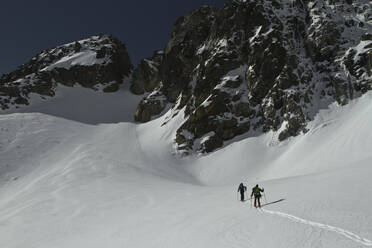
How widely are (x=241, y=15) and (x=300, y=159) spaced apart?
111ft

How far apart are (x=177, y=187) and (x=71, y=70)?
83015mm

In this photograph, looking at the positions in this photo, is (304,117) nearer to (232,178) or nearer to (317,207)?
(232,178)

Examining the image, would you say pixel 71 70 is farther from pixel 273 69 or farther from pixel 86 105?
pixel 273 69

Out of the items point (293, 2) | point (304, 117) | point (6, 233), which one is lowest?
point (6, 233)

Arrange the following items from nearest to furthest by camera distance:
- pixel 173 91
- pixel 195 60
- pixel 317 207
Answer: pixel 317 207 < pixel 195 60 < pixel 173 91

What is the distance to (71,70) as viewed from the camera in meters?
93.1

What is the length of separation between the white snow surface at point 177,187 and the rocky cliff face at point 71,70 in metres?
28.1

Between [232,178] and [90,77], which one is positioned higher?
[90,77]

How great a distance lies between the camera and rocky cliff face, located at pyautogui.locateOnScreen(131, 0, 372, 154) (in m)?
36.0

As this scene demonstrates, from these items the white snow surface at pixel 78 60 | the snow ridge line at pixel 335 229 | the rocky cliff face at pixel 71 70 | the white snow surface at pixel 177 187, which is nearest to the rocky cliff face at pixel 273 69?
the white snow surface at pixel 177 187

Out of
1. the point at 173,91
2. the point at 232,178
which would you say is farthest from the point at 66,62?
the point at 232,178

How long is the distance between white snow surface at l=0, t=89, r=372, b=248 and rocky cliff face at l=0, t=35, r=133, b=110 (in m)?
28.1

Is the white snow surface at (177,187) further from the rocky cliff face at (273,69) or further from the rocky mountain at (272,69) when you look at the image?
the rocky cliff face at (273,69)

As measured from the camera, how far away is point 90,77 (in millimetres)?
94062
